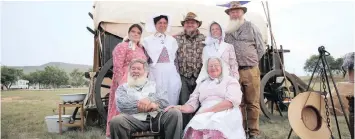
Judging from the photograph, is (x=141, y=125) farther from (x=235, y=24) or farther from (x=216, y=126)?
(x=235, y=24)

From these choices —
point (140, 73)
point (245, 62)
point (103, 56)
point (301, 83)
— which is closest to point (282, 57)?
point (301, 83)

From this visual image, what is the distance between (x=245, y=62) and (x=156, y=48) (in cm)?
115

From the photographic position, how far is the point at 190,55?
3369 millimetres

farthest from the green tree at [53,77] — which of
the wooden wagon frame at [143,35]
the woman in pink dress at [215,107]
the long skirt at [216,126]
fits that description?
the long skirt at [216,126]

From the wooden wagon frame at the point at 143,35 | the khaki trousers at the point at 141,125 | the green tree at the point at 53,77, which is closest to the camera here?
the khaki trousers at the point at 141,125

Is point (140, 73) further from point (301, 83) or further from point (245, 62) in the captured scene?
point (301, 83)

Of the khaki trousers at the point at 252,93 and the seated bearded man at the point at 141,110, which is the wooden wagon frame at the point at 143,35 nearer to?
the khaki trousers at the point at 252,93

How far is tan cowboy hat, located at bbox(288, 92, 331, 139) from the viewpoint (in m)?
3.38

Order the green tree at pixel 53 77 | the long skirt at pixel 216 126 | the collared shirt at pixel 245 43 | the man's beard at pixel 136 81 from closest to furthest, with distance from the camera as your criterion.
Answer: the long skirt at pixel 216 126
the man's beard at pixel 136 81
the collared shirt at pixel 245 43
the green tree at pixel 53 77

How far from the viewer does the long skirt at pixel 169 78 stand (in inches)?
127

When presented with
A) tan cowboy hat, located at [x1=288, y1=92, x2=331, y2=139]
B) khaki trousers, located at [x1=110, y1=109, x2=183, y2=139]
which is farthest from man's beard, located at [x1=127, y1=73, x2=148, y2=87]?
tan cowboy hat, located at [x1=288, y1=92, x2=331, y2=139]

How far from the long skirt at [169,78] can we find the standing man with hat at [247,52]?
965 mm

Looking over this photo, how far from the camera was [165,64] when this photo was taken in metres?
3.30

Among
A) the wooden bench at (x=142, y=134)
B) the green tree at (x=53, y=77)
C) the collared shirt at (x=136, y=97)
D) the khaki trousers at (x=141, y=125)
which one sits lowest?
the green tree at (x=53, y=77)
